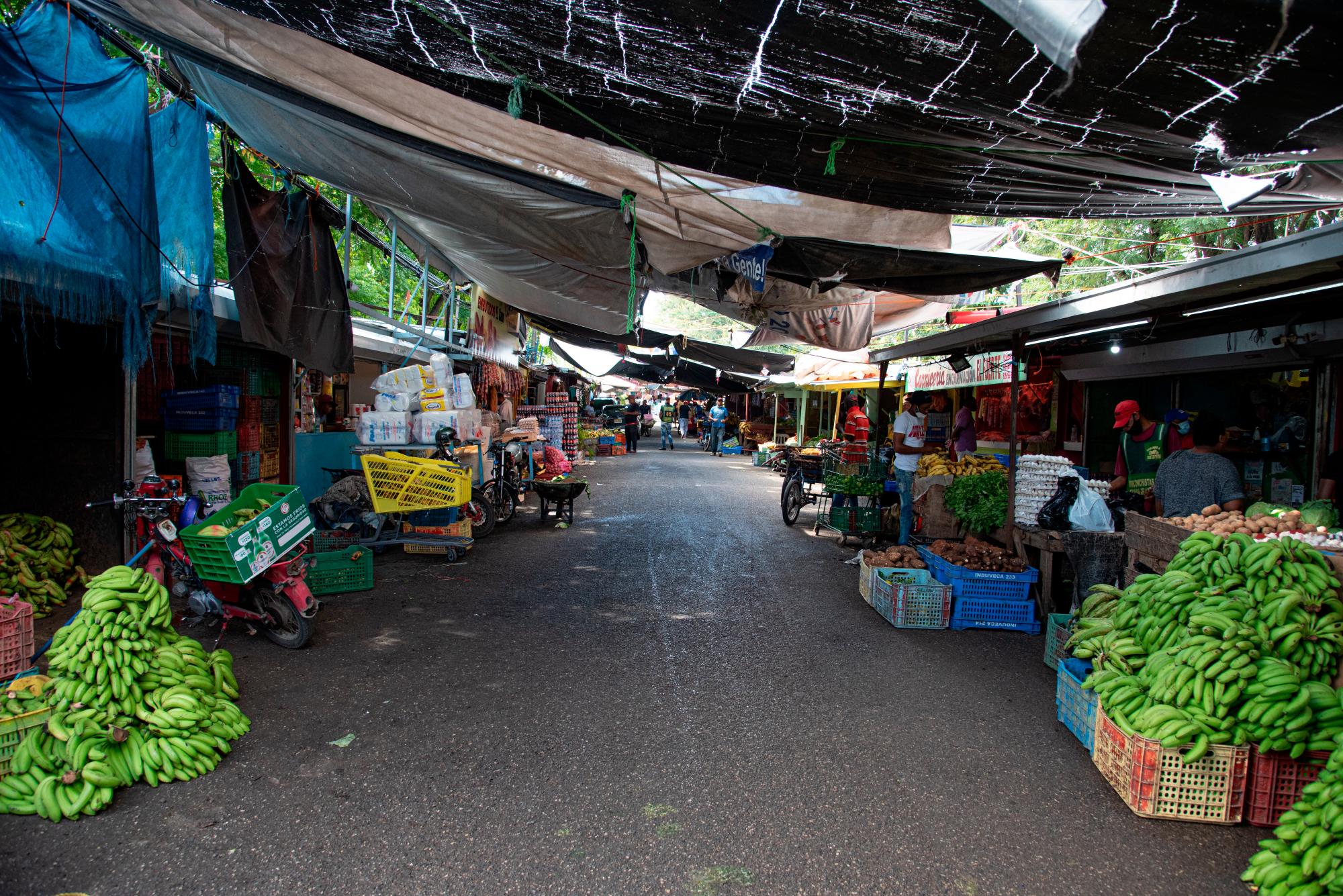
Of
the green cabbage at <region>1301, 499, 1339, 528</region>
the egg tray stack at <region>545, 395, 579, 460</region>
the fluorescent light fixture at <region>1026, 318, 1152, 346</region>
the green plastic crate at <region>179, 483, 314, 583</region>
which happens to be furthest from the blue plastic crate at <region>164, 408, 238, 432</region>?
the egg tray stack at <region>545, 395, 579, 460</region>

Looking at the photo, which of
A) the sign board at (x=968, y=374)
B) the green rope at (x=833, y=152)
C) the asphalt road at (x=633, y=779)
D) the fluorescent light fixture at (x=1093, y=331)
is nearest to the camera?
the asphalt road at (x=633, y=779)

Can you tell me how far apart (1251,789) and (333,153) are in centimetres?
676

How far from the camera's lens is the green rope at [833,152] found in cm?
412

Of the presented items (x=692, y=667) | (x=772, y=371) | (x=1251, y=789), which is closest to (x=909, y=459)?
(x=692, y=667)

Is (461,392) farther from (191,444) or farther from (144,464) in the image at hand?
(144,464)

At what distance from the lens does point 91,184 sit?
4758 millimetres

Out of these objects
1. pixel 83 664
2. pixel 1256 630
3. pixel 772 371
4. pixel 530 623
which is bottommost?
pixel 530 623

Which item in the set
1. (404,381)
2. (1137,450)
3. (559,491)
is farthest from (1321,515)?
(404,381)

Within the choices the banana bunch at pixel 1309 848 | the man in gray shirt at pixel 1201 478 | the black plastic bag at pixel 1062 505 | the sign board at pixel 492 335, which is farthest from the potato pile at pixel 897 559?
the sign board at pixel 492 335

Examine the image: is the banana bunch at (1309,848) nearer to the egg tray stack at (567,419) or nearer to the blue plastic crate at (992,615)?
the blue plastic crate at (992,615)

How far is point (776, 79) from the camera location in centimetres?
344

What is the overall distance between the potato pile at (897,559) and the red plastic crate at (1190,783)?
3.52m

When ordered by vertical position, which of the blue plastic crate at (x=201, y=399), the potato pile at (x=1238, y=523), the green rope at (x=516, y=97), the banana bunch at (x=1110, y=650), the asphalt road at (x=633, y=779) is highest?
the green rope at (x=516, y=97)

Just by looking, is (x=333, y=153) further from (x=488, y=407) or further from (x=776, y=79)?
(x=488, y=407)
